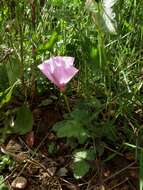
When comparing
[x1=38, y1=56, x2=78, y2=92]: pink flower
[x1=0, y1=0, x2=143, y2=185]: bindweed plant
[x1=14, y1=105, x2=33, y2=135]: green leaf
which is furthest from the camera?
[x1=14, y1=105, x2=33, y2=135]: green leaf

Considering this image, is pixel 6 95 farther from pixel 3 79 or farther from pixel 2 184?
pixel 2 184

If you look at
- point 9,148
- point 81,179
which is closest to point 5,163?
point 9,148

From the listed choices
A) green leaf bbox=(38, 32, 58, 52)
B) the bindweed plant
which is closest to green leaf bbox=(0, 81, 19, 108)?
the bindweed plant

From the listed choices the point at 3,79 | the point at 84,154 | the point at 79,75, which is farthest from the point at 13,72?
the point at 84,154

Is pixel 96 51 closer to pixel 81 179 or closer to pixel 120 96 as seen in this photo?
pixel 120 96

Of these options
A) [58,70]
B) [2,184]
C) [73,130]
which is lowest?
[2,184]

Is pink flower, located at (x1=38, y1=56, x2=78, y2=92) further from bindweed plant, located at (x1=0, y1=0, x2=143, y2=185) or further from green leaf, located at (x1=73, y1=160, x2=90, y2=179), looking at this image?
green leaf, located at (x1=73, y1=160, x2=90, y2=179)
